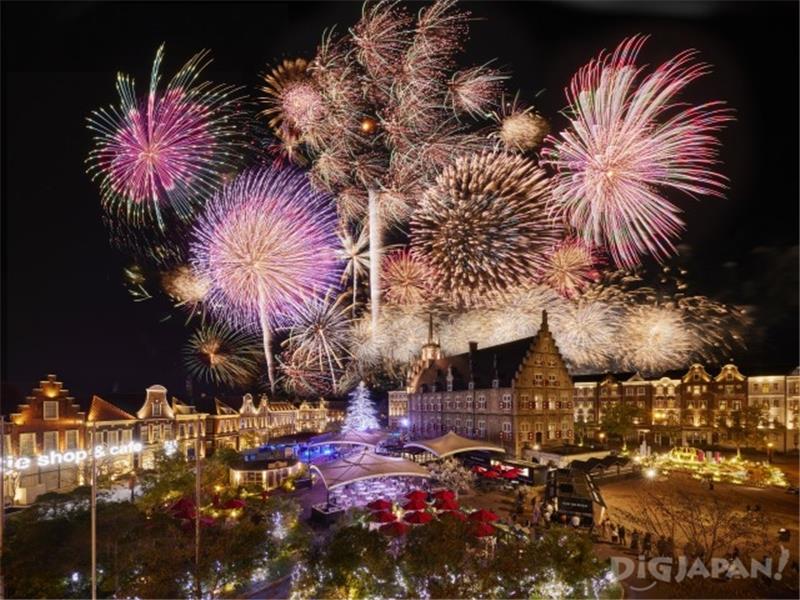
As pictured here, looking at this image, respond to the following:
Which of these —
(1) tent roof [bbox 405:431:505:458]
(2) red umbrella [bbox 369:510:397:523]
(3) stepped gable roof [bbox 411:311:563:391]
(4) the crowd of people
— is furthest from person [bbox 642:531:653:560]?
(3) stepped gable roof [bbox 411:311:563:391]

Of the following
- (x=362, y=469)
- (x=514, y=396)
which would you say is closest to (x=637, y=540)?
(x=362, y=469)

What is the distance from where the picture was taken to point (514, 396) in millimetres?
51844

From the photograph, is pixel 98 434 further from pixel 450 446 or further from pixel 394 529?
pixel 394 529

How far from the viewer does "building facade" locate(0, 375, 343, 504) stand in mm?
36812

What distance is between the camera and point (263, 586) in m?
21.2

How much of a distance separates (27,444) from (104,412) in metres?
8.25

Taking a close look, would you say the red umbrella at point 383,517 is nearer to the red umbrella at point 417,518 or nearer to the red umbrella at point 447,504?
the red umbrella at point 417,518

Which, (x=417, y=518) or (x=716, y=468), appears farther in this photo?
(x=716, y=468)

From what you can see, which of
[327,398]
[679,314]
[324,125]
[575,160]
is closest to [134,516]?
[324,125]

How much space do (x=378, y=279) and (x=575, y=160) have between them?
2133 cm

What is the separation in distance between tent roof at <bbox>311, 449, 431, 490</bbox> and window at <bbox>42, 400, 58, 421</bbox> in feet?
70.4

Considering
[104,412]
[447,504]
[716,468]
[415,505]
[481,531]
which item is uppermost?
[104,412]

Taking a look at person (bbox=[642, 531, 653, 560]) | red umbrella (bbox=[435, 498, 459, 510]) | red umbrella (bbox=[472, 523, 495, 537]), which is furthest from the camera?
red umbrella (bbox=[435, 498, 459, 510])

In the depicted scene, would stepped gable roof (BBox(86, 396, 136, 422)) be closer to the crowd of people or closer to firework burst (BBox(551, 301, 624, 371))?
the crowd of people
